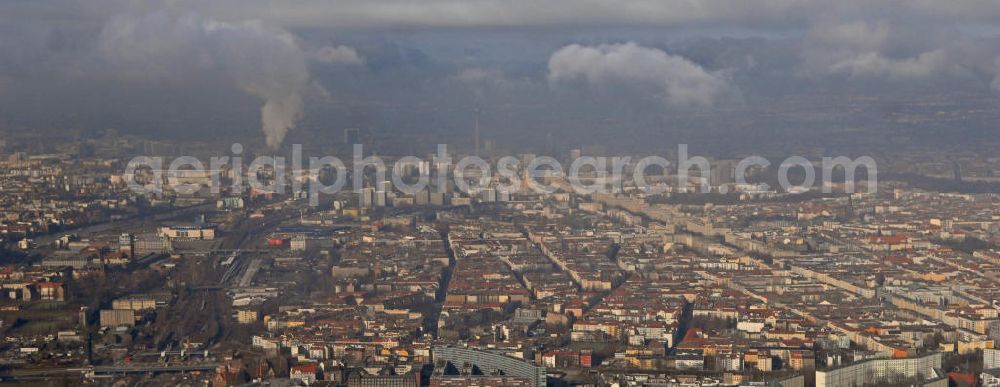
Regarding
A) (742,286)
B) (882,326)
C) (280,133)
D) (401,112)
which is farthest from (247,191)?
(882,326)

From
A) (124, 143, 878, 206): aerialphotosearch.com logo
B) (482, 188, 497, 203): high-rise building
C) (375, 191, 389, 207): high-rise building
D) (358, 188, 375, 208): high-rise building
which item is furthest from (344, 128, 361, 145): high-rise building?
(375, 191, 389, 207): high-rise building

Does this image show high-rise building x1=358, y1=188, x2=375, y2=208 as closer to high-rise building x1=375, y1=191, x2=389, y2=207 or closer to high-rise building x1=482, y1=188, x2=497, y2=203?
high-rise building x1=375, y1=191, x2=389, y2=207

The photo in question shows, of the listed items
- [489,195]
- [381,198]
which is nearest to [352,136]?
[489,195]

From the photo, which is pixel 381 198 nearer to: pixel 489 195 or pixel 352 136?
pixel 489 195

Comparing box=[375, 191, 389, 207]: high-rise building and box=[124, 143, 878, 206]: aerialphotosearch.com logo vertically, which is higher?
box=[124, 143, 878, 206]: aerialphotosearch.com logo

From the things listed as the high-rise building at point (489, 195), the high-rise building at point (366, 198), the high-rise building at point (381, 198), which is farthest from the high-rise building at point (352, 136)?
the high-rise building at point (381, 198)

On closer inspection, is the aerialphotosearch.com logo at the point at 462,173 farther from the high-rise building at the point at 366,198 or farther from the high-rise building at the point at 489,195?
the high-rise building at the point at 366,198

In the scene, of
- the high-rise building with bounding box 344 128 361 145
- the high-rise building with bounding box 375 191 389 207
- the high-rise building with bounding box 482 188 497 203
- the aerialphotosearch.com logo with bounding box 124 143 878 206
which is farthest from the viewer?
the high-rise building with bounding box 344 128 361 145

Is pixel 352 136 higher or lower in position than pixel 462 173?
higher
